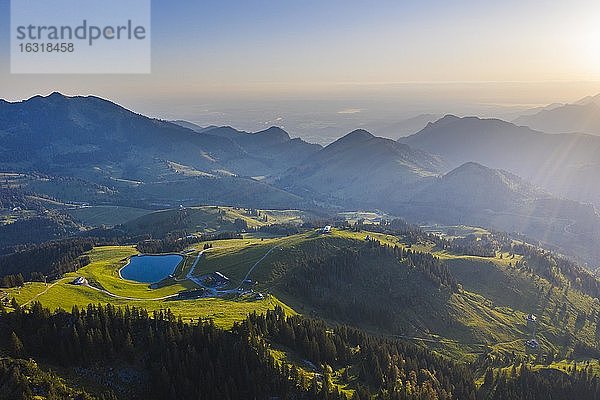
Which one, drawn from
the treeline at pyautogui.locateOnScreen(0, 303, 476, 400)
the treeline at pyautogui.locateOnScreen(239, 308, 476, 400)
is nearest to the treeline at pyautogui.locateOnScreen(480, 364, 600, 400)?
Result: the treeline at pyautogui.locateOnScreen(239, 308, 476, 400)

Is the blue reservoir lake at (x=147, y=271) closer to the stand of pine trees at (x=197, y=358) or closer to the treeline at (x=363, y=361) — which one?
the treeline at (x=363, y=361)

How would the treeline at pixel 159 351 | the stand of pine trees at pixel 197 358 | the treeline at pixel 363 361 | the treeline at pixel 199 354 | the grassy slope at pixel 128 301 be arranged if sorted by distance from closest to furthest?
1. the stand of pine trees at pixel 197 358
2. the treeline at pixel 159 351
3. the treeline at pixel 199 354
4. the treeline at pixel 363 361
5. the grassy slope at pixel 128 301

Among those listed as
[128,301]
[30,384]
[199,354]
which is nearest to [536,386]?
[199,354]

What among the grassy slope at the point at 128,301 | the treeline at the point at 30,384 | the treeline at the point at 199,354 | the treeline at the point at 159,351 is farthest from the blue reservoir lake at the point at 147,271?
the treeline at the point at 30,384

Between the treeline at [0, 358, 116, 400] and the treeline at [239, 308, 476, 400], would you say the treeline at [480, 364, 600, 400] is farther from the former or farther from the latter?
the treeline at [0, 358, 116, 400]

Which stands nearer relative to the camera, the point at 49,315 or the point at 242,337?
the point at 49,315

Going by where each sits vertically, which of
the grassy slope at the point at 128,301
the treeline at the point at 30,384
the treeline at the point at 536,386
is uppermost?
the treeline at the point at 30,384

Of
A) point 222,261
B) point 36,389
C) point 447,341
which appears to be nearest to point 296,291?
point 222,261

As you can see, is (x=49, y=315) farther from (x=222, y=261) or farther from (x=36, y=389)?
(x=222, y=261)

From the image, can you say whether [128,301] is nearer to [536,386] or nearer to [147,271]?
[147,271]

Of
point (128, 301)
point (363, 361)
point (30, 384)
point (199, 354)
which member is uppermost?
point (30, 384)

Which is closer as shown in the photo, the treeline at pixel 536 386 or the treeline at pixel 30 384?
the treeline at pixel 30 384
